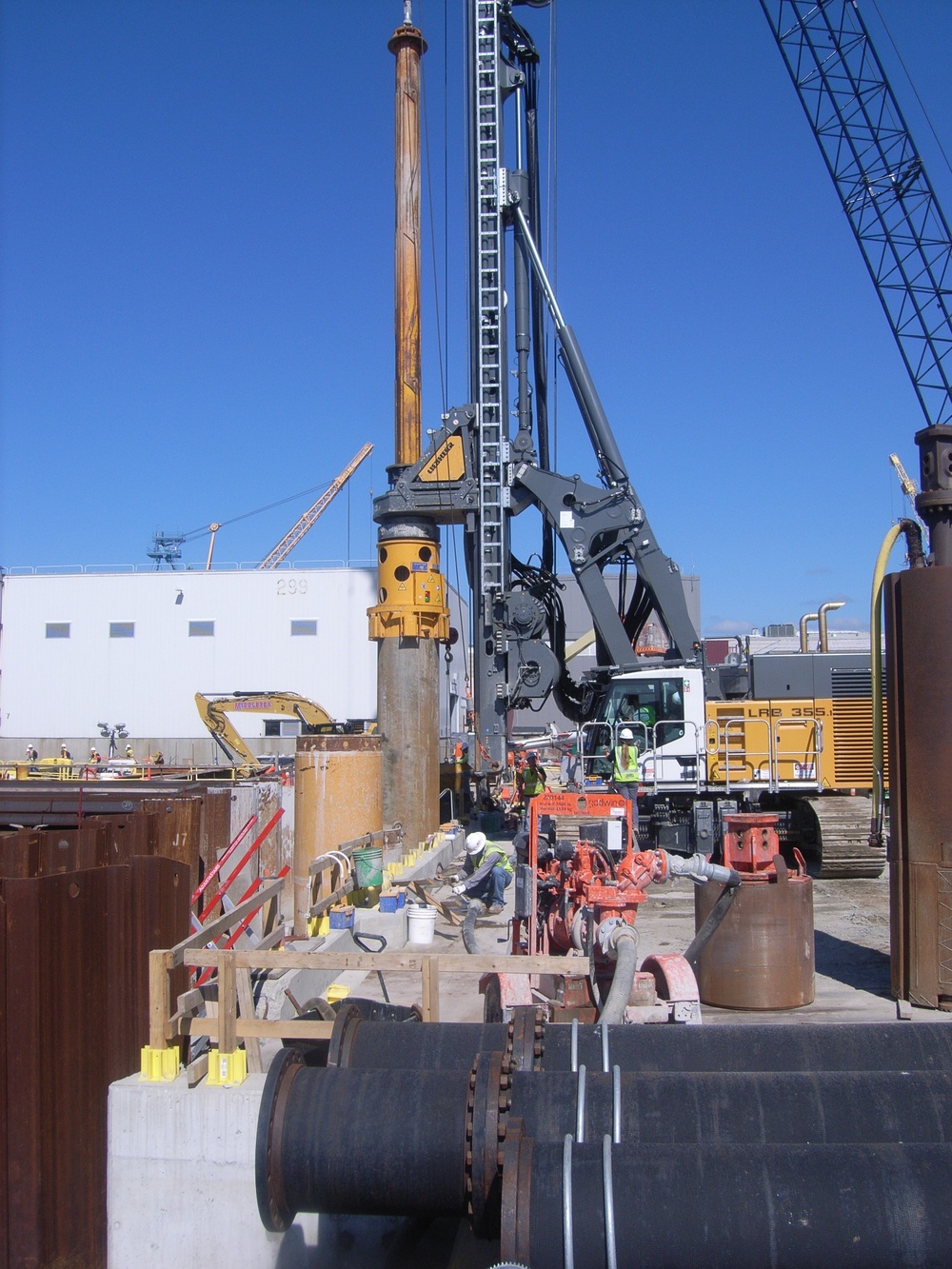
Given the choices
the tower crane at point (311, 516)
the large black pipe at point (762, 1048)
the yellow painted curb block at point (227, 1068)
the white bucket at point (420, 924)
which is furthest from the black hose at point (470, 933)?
the tower crane at point (311, 516)

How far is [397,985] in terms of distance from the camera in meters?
9.67

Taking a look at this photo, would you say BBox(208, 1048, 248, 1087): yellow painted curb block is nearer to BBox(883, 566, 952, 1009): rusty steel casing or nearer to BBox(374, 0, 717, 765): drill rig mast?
BBox(883, 566, 952, 1009): rusty steel casing

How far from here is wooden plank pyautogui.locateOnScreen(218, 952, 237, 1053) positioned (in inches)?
206

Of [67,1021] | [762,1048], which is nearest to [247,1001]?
[67,1021]

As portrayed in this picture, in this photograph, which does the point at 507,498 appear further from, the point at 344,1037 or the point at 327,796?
the point at 344,1037

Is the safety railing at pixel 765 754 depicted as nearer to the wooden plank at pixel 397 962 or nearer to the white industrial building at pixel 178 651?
the wooden plank at pixel 397 962

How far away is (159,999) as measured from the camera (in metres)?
5.28

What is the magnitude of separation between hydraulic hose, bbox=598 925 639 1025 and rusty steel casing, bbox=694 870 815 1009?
7.51ft

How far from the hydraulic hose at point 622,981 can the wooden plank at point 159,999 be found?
231 centimetres

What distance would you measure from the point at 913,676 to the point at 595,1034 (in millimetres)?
4542

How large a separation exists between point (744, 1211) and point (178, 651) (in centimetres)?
4355

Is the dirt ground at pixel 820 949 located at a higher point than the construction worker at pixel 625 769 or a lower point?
lower

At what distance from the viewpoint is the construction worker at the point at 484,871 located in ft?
38.4

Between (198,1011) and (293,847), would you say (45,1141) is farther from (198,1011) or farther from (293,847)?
(293,847)
